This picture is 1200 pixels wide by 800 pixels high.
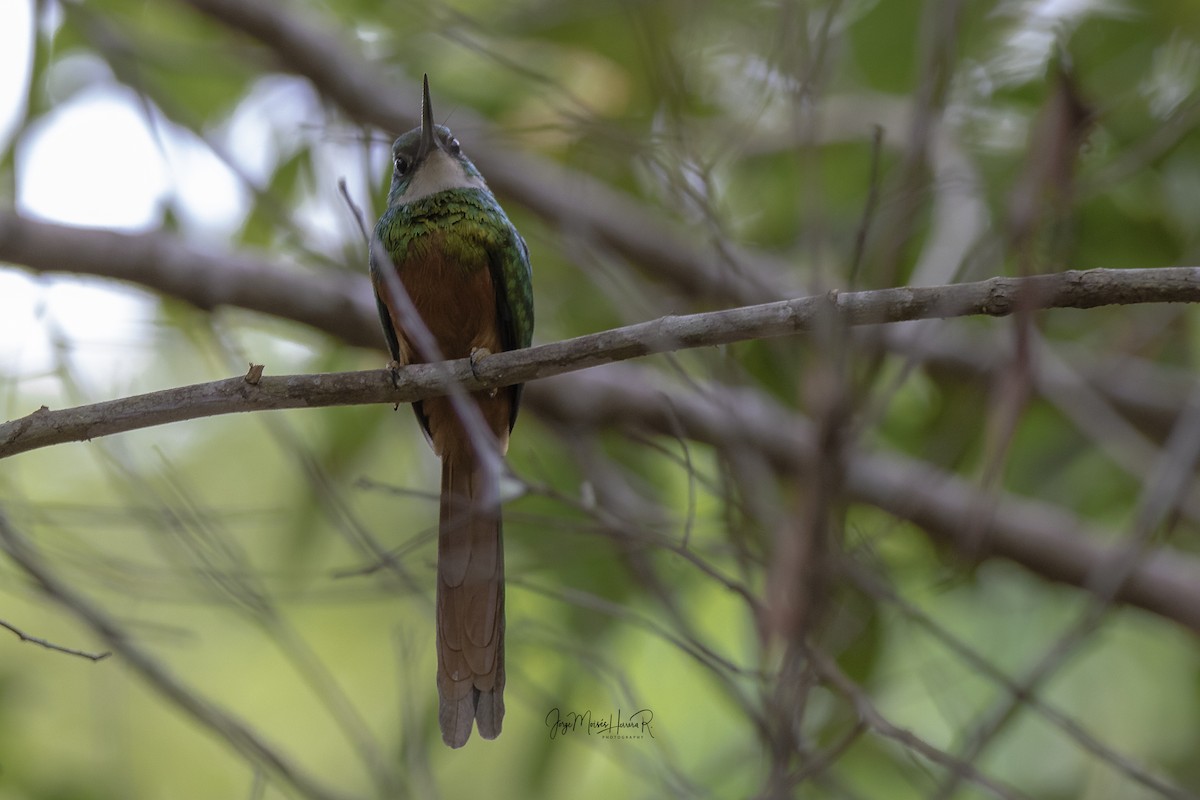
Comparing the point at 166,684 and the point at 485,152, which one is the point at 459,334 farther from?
the point at 485,152

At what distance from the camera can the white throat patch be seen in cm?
291

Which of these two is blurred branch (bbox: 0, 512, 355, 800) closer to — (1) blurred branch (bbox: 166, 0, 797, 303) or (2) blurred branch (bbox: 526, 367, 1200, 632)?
(2) blurred branch (bbox: 526, 367, 1200, 632)

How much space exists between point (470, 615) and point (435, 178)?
3.93ft

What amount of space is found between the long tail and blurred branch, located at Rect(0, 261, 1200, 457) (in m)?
0.25

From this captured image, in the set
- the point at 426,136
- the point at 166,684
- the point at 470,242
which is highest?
the point at 426,136

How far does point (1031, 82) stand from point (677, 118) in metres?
2.45

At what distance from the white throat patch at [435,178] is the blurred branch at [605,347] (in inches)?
37.1

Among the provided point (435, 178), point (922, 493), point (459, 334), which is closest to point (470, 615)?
point (459, 334)

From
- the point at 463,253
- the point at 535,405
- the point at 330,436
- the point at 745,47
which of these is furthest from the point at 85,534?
the point at 745,47

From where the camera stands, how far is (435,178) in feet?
9.66

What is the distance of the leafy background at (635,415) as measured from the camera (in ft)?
10.5

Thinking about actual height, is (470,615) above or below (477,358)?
below

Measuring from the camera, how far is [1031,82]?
4.25 metres

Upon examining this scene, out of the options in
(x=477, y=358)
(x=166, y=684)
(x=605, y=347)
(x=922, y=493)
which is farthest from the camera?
(x=922, y=493)
